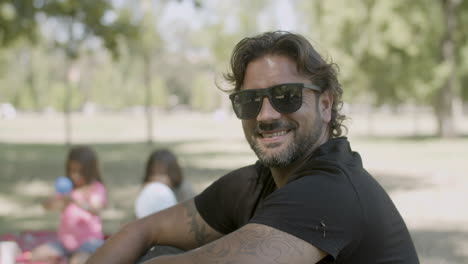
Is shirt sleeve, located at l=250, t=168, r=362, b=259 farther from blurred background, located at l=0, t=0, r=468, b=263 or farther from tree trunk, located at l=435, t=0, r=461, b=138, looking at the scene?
tree trunk, located at l=435, t=0, r=461, b=138

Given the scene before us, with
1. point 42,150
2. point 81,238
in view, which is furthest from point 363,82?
point 81,238

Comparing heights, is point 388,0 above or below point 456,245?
above

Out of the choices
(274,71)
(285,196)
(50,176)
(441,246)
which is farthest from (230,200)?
(50,176)

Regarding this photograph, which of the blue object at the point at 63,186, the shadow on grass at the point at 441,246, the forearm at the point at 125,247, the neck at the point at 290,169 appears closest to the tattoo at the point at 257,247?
the neck at the point at 290,169

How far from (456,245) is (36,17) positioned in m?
9.94

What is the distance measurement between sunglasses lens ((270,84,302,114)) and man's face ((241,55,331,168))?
0.02 metres

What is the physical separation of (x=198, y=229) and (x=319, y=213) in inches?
40.8

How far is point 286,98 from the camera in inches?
92.3

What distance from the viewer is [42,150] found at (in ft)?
70.8

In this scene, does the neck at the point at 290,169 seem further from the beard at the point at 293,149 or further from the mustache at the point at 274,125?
the mustache at the point at 274,125

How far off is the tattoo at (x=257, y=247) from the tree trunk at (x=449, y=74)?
2676cm

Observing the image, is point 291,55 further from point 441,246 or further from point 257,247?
point 441,246

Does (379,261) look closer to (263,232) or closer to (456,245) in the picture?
(263,232)

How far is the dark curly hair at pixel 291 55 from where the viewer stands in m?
2.35
